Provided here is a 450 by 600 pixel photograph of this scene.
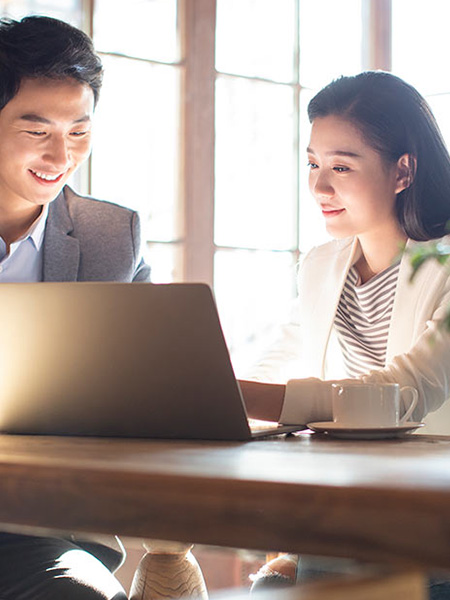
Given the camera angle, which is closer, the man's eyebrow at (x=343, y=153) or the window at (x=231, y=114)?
the man's eyebrow at (x=343, y=153)

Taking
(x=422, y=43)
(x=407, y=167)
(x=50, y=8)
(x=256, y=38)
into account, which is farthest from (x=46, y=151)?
(x=422, y=43)

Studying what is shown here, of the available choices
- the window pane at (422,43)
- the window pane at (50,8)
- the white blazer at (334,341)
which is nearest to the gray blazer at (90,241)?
the white blazer at (334,341)

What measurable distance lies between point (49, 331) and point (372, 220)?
0.98m

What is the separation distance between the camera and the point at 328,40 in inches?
136

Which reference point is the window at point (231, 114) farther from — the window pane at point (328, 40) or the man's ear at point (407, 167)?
the man's ear at point (407, 167)

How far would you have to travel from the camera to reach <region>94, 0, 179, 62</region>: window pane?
2.90 m

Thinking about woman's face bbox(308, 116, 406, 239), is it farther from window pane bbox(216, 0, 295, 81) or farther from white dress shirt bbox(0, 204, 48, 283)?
window pane bbox(216, 0, 295, 81)

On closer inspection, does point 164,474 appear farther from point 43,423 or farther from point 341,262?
point 341,262

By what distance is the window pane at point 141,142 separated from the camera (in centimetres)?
292

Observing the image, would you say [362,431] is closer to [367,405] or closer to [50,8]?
[367,405]

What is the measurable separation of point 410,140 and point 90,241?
0.72 meters

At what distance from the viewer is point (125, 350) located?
110cm

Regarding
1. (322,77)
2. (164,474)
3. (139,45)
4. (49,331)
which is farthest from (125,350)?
(322,77)

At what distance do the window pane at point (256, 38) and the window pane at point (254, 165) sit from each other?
0.05 m
